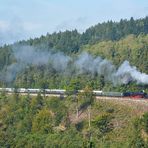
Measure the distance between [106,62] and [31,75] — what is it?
843 inches

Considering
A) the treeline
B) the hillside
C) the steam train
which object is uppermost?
the treeline

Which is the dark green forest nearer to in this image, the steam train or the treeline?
the treeline

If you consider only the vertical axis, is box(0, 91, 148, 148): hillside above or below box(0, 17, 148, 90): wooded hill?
below

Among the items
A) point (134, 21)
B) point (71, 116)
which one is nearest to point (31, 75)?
point (71, 116)

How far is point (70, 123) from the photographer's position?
8619cm

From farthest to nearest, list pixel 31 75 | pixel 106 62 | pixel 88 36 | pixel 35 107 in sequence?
pixel 88 36
pixel 31 75
pixel 106 62
pixel 35 107

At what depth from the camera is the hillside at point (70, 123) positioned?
70438 mm

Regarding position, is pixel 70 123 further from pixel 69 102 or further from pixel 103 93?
pixel 103 93

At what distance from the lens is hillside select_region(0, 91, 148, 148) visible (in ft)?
231

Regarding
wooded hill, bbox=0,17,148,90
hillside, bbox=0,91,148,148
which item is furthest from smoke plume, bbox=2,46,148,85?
hillside, bbox=0,91,148,148

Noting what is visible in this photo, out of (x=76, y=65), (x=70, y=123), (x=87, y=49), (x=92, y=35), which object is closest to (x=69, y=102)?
(x=70, y=123)

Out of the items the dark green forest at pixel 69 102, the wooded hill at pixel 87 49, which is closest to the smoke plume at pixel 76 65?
the dark green forest at pixel 69 102

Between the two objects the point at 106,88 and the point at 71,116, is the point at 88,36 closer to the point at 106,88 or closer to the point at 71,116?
the point at 106,88

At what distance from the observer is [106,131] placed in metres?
76.4
